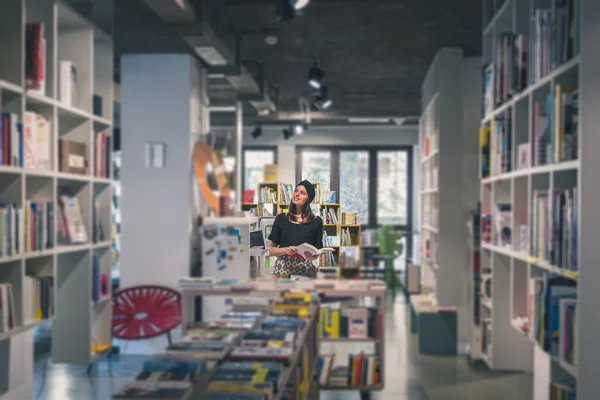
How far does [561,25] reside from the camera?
2631mm

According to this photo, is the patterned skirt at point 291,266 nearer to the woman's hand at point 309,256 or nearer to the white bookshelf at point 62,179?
the woman's hand at point 309,256

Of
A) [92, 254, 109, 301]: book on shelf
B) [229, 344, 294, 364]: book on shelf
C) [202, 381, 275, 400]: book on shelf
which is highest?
[202, 381, 275, 400]: book on shelf

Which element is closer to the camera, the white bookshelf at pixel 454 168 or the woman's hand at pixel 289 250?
the woman's hand at pixel 289 250

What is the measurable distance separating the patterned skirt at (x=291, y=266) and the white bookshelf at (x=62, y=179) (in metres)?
3.04

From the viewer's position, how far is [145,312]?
6.72m

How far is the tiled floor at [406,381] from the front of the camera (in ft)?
17.6

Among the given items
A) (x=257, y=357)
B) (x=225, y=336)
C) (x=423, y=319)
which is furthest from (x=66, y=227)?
(x=423, y=319)

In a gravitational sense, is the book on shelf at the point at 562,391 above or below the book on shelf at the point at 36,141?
below

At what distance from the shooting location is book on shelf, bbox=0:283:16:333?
318 cm

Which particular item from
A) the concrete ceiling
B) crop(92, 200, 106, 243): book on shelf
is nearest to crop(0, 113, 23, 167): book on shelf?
crop(92, 200, 106, 243): book on shelf

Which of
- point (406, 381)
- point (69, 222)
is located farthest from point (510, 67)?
point (406, 381)

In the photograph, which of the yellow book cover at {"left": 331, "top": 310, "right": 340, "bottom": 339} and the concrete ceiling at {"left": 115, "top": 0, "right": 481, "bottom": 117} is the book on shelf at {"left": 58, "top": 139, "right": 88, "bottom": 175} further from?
the yellow book cover at {"left": 331, "top": 310, "right": 340, "bottom": 339}

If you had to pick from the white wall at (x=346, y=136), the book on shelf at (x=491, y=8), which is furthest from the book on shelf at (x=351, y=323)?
the white wall at (x=346, y=136)

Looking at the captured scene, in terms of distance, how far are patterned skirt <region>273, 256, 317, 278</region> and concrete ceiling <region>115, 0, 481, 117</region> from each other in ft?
15.9
